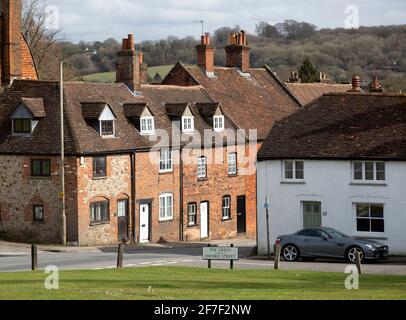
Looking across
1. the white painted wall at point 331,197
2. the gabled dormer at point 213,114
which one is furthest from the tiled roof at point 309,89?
the white painted wall at point 331,197

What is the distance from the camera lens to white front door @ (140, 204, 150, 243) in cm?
→ 5697

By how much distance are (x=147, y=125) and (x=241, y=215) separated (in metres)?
10.4

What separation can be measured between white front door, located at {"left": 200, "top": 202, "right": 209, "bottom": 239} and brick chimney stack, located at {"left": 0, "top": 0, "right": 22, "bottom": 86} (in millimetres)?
13530

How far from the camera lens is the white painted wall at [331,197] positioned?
43.8 metres

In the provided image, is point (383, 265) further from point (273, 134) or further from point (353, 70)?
point (353, 70)

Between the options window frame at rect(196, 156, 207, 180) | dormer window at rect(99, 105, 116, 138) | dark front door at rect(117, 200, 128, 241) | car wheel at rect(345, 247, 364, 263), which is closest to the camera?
car wheel at rect(345, 247, 364, 263)

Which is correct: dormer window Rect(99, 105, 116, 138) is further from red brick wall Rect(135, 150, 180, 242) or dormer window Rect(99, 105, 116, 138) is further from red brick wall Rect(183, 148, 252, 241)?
red brick wall Rect(183, 148, 252, 241)

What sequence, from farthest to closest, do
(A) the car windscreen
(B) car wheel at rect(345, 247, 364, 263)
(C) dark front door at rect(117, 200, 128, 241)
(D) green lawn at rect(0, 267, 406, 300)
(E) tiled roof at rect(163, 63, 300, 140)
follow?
(E) tiled roof at rect(163, 63, 300, 140) < (C) dark front door at rect(117, 200, 128, 241) < (A) the car windscreen < (B) car wheel at rect(345, 247, 364, 263) < (D) green lawn at rect(0, 267, 406, 300)

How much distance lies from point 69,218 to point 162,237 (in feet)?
23.5

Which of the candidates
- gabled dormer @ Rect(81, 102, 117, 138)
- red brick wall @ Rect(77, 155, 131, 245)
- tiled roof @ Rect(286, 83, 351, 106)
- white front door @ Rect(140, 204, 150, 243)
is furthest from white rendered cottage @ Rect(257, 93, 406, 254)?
tiled roof @ Rect(286, 83, 351, 106)

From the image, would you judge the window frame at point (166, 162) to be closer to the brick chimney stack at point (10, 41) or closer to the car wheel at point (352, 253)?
the brick chimney stack at point (10, 41)
